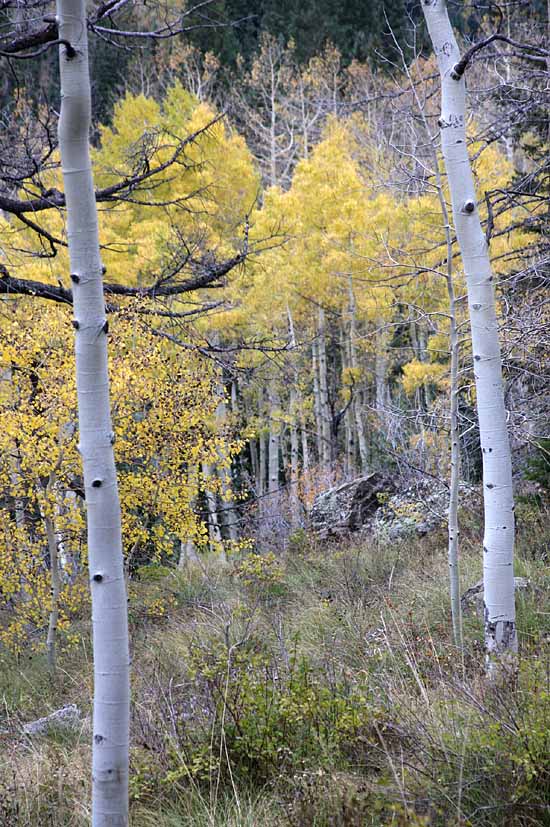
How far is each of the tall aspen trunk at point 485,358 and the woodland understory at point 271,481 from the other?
0.10ft

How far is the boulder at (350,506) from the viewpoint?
36.0ft

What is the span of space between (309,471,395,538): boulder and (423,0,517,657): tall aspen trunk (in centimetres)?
644

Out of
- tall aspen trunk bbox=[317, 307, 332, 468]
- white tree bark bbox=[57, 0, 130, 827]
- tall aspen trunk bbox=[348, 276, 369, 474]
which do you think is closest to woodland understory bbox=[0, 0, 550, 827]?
white tree bark bbox=[57, 0, 130, 827]

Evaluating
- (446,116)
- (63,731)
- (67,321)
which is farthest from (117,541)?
(67,321)

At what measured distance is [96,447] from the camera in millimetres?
2406

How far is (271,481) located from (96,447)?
14367 mm

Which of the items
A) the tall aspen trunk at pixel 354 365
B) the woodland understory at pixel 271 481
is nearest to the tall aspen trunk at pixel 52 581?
the woodland understory at pixel 271 481

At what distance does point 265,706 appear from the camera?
3395 mm

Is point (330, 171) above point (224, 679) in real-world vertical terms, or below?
above

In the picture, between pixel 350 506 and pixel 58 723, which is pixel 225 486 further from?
pixel 58 723

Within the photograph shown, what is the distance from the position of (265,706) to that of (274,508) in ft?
36.9

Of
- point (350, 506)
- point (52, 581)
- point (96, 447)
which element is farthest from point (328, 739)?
point (350, 506)

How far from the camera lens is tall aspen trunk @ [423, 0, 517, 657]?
424 centimetres

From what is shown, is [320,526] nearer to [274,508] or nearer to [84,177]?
[274,508]
